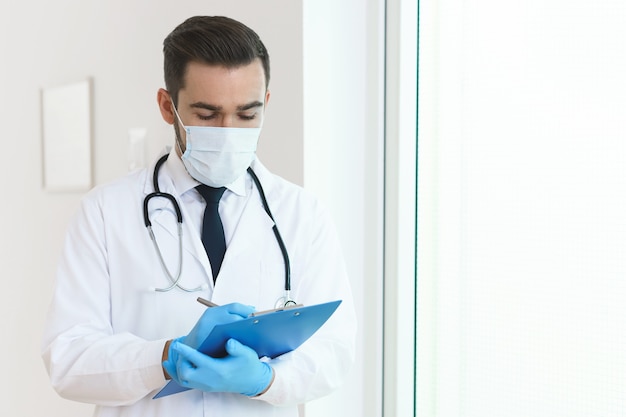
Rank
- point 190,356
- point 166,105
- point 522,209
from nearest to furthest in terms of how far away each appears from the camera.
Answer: point 190,356 → point 166,105 → point 522,209

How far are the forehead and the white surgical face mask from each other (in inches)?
2.1

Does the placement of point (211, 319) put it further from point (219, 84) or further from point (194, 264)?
point (219, 84)

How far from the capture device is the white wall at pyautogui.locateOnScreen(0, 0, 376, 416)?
1.90 metres

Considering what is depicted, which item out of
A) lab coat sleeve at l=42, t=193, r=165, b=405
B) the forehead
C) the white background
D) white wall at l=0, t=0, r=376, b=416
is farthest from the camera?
white wall at l=0, t=0, r=376, b=416

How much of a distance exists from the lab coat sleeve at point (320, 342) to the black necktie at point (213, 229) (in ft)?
0.54

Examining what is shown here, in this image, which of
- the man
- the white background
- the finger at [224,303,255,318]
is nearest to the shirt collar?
the man

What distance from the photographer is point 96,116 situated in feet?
8.29

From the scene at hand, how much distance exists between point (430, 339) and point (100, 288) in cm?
97

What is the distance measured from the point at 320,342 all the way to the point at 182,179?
42cm

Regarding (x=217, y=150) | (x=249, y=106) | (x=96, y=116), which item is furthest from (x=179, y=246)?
(x=96, y=116)

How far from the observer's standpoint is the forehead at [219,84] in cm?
132

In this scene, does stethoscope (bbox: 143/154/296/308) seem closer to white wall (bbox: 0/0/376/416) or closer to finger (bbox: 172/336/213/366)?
finger (bbox: 172/336/213/366)

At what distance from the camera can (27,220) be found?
276 centimetres

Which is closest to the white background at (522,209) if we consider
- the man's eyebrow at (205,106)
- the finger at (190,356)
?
the man's eyebrow at (205,106)
